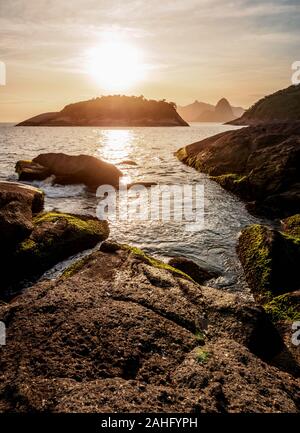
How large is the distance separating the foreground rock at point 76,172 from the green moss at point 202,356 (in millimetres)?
18902

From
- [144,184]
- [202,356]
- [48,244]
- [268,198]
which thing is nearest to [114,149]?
[144,184]

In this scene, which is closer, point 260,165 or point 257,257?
point 257,257

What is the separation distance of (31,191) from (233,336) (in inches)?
453

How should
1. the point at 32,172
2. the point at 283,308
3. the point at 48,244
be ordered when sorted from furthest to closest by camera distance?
the point at 32,172, the point at 48,244, the point at 283,308

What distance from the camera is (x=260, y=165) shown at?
810 inches

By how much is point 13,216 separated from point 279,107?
138 m

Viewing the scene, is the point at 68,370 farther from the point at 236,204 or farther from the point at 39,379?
the point at 236,204

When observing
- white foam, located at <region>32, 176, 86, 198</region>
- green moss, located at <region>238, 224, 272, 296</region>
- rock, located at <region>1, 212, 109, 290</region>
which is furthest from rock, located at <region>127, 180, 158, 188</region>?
green moss, located at <region>238, 224, 272, 296</region>

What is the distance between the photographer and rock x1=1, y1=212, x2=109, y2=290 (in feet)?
31.1

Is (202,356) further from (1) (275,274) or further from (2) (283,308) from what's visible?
(1) (275,274)

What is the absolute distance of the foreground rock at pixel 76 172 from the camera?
2339cm

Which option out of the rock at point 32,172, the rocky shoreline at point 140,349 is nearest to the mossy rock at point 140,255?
the rocky shoreline at point 140,349

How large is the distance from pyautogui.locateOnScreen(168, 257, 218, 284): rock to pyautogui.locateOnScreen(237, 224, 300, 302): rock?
1135 mm

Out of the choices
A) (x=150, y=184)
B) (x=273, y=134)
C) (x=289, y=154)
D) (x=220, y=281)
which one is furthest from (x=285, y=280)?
(x=273, y=134)
